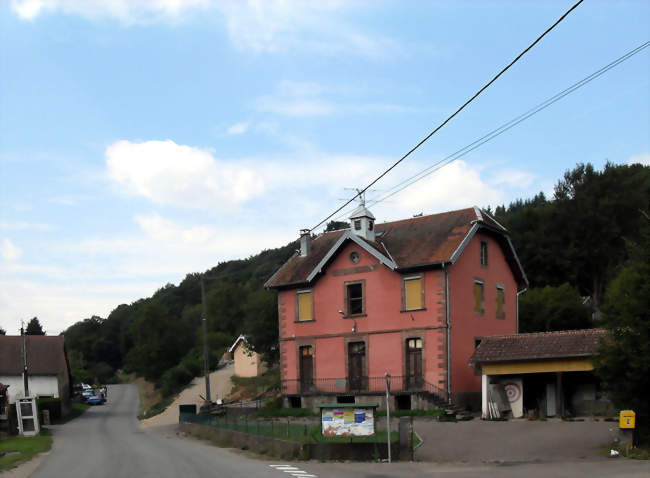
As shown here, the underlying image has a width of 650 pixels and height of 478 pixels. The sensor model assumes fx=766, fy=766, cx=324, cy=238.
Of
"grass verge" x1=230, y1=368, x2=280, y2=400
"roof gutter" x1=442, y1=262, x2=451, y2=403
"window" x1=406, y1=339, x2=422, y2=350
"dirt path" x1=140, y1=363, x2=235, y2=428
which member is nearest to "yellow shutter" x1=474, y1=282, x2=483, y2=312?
"roof gutter" x1=442, y1=262, x2=451, y2=403

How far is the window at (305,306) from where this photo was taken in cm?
3984

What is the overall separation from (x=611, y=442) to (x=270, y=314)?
30.0 meters

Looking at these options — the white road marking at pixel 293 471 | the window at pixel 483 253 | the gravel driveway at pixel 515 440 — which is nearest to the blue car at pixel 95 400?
the window at pixel 483 253

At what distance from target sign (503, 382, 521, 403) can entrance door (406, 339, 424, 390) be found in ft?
17.4

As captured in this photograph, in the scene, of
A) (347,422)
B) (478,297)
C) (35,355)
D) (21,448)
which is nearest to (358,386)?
(478,297)

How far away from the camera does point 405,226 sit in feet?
131

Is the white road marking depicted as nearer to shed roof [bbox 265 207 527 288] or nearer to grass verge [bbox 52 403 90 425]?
shed roof [bbox 265 207 527 288]

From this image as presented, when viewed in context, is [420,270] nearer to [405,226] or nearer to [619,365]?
[405,226]

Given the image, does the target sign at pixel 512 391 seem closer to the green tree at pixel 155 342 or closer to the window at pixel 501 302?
the window at pixel 501 302

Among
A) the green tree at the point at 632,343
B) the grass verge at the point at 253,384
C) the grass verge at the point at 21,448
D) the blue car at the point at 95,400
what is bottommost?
the blue car at the point at 95,400

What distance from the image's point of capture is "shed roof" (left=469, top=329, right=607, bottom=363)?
28.5 metres

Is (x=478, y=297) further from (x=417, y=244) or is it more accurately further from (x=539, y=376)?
(x=539, y=376)

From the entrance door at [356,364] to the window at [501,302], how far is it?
7.80 metres

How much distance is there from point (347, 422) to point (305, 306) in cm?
1719
